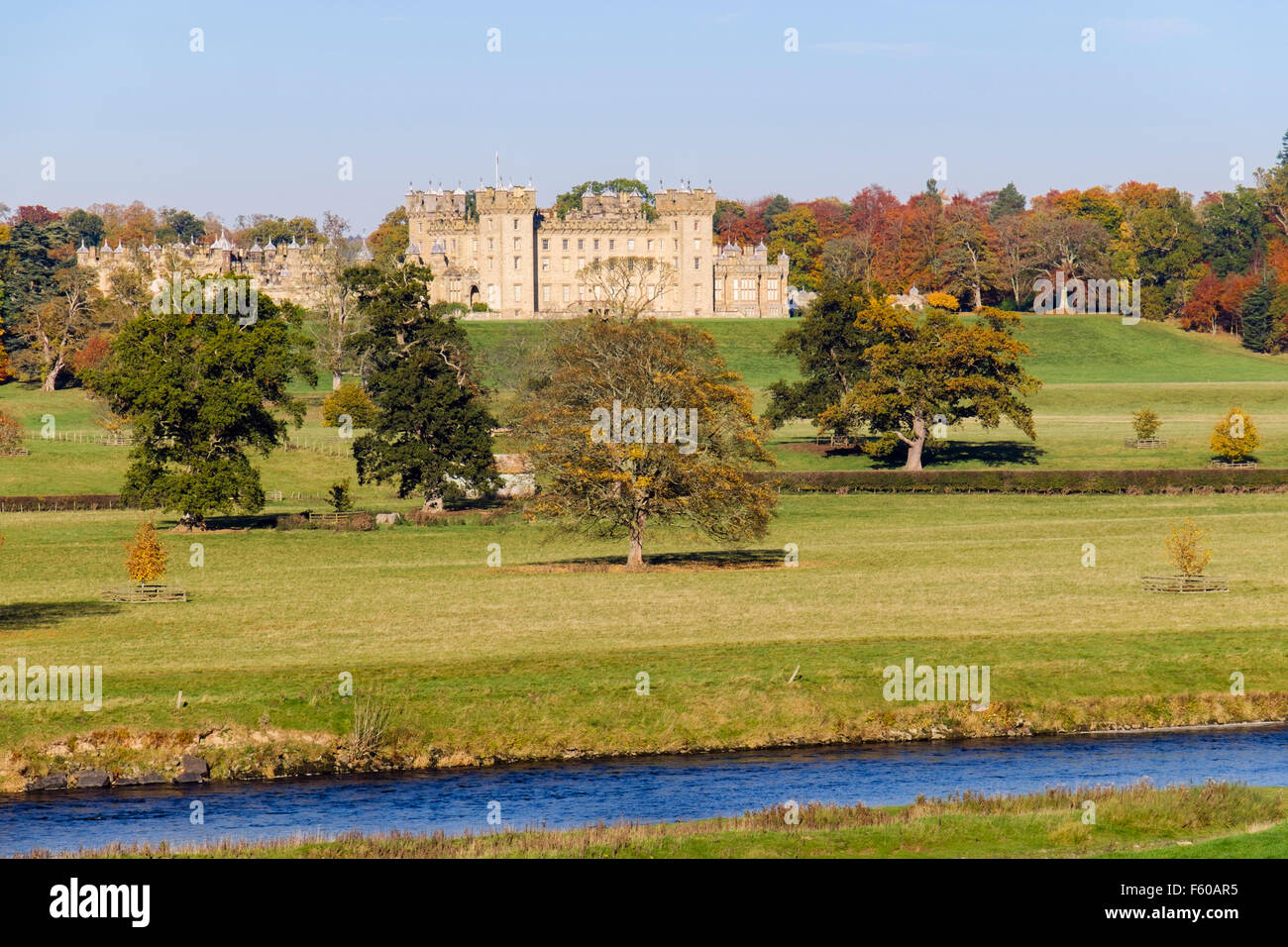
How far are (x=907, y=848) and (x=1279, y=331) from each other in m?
160

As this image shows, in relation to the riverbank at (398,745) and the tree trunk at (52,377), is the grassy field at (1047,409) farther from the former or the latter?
the riverbank at (398,745)

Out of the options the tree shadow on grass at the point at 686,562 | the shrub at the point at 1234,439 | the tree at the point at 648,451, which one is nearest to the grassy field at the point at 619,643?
the tree shadow on grass at the point at 686,562

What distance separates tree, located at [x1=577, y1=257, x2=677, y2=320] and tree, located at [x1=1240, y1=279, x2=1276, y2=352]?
202ft

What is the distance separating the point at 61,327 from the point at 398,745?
371 feet

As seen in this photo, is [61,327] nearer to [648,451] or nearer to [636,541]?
[636,541]

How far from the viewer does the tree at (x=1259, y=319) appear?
560 feet

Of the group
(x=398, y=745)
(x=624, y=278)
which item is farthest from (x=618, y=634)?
(x=624, y=278)

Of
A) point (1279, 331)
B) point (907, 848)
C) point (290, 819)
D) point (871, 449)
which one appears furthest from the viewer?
point (1279, 331)

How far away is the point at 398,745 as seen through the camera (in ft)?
108

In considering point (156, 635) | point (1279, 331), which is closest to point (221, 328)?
point (156, 635)

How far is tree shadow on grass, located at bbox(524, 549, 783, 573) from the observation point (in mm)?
56531

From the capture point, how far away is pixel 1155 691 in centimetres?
3638

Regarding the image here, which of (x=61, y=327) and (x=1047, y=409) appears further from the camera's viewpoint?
(x=61, y=327)
